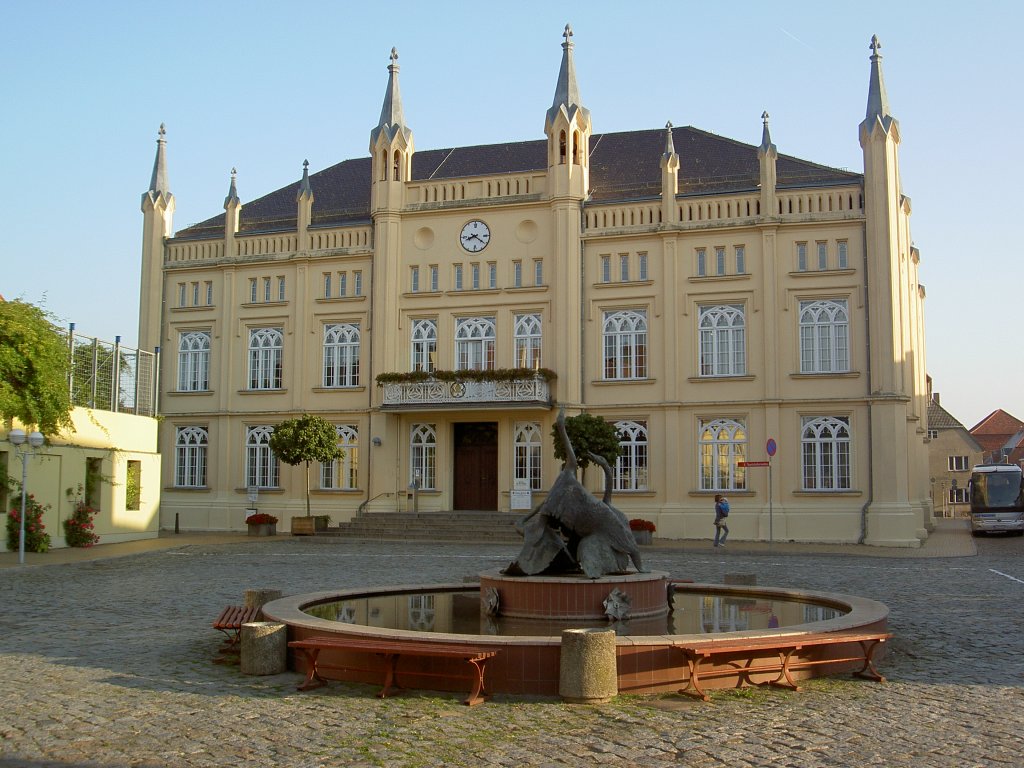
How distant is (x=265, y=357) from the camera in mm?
41688

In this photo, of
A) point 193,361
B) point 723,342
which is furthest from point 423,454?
point 723,342

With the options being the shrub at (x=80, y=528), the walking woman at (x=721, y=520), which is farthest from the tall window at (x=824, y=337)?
the shrub at (x=80, y=528)

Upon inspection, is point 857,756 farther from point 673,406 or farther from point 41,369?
point 673,406

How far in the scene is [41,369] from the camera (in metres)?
28.4

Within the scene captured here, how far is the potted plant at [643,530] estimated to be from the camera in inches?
1307

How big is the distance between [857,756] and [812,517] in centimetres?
2823

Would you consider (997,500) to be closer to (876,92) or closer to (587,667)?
(876,92)

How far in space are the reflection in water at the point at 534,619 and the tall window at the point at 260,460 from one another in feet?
86.7

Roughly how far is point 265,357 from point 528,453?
11.1m

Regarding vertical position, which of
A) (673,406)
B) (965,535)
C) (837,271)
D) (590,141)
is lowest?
(965,535)

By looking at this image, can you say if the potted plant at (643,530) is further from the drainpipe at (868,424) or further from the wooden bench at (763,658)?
the wooden bench at (763,658)

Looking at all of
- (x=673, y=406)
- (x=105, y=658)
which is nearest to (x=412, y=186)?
(x=673, y=406)

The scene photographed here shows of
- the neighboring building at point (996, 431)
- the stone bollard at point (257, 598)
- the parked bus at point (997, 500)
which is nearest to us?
the stone bollard at point (257, 598)

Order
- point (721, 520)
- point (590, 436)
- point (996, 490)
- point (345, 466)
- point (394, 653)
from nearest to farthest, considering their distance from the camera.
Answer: point (394, 653)
point (590, 436)
point (721, 520)
point (345, 466)
point (996, 490)
